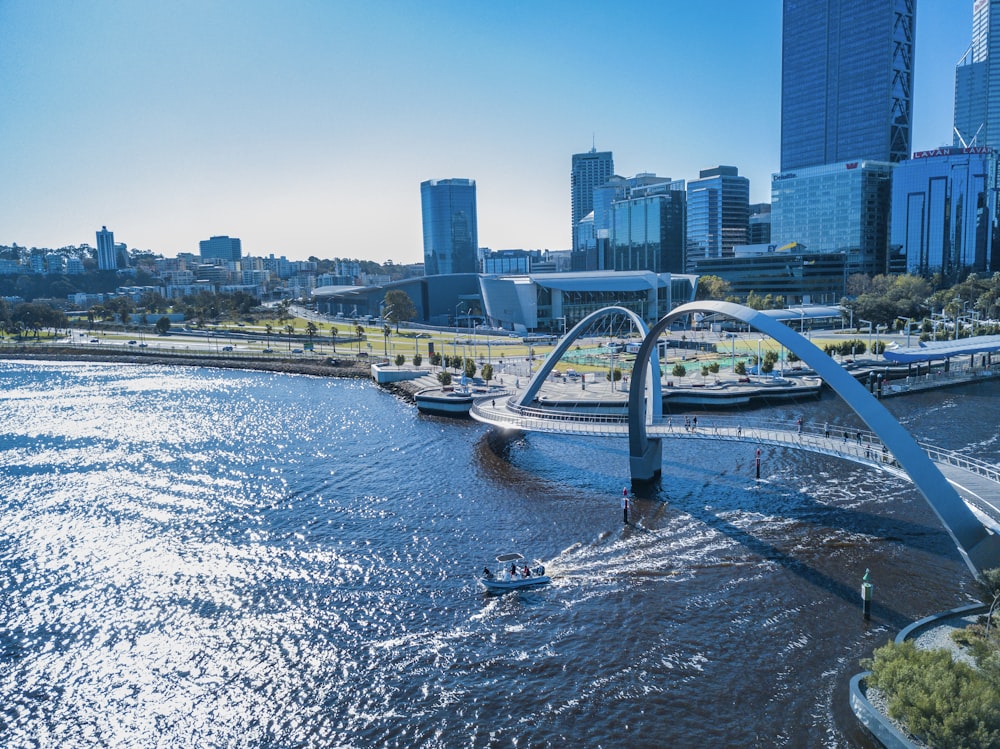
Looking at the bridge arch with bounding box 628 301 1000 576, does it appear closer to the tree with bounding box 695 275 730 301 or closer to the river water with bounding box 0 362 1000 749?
the river water with bounding box 0 362 1000 749

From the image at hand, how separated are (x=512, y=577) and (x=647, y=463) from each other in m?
15.8

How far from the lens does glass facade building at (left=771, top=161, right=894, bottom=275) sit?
173 m

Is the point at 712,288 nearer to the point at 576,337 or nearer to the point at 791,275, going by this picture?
the point at 791,275

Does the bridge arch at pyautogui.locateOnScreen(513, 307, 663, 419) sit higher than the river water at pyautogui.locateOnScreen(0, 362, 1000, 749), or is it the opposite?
the bridge arch at pyautogui.locateOnScreen(513, 307, 663, 419)

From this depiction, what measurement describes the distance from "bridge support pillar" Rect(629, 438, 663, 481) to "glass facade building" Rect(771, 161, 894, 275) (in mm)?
152873

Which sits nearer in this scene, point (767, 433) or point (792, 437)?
point (792, 437)

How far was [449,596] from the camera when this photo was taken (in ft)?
97.3

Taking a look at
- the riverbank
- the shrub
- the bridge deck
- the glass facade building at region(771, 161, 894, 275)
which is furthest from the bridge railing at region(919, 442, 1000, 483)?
A: the glass facade building at region(771, 161, 894, 275)

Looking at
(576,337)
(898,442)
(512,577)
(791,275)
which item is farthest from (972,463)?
(791,275)

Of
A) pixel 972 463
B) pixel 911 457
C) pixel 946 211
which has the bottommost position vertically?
pixel 972 463

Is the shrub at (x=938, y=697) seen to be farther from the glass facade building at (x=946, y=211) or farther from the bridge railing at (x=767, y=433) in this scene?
the glass facade building at (x=946, y=211)

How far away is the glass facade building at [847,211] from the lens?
566 feet

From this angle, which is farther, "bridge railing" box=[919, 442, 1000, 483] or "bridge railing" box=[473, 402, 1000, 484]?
"bridge railing" box=[473, 402, 1000, 484]

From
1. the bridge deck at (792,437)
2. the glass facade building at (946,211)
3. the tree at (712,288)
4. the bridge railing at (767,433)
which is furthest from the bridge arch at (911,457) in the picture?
the glass facade building at (946,211)
